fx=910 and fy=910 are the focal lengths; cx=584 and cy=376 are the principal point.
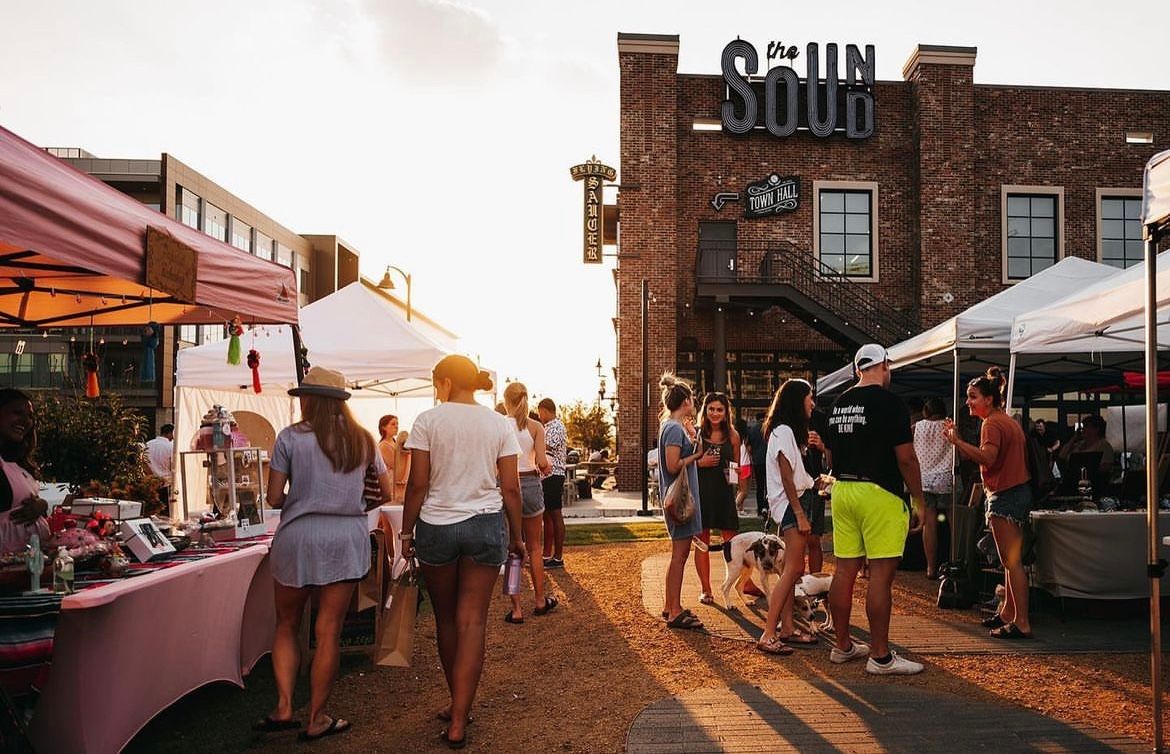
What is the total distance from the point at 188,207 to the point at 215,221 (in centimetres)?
360

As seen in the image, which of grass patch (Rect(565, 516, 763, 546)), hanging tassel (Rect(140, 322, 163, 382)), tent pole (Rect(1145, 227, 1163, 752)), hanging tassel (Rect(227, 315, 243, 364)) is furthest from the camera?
grass patch (Rect(565, 516, 763, 546))

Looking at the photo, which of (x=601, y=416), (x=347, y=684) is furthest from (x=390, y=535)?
(x=601, y=416)

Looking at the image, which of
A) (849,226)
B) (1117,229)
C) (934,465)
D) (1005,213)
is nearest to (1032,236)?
(1005,213)

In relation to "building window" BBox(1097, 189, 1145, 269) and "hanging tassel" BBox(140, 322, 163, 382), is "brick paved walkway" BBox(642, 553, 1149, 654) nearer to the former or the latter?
"hanging tassel" BBox(140, 322, 163, 382)

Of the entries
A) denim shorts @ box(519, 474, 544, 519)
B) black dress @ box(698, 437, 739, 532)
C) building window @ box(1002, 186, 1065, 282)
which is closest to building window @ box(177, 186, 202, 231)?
building window @ box(1002, 186, 1065, 282)

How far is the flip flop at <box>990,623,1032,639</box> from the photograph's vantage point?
655cm

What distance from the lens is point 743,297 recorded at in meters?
22.7

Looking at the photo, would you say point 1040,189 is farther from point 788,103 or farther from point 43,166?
point 43,166

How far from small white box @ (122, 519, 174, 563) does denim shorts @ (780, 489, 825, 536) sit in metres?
3.92

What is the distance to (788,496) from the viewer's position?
6.17 metres

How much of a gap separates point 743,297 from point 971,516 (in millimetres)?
15106

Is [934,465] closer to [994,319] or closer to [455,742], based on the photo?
[994,319]

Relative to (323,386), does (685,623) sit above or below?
below

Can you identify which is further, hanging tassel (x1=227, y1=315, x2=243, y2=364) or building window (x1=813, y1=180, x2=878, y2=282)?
building window (x1=813, y1=180, x2=878, y2=282)
